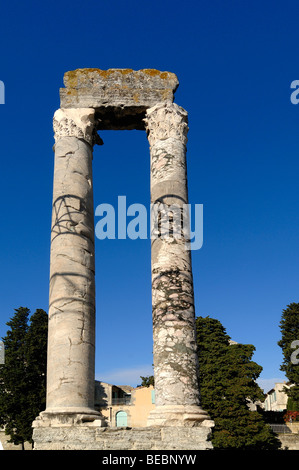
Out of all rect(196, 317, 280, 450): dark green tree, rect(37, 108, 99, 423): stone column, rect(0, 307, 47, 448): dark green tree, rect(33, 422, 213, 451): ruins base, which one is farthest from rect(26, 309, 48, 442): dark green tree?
rect(33, 422, 213, 451): ruins base

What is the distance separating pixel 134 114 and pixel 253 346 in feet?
107

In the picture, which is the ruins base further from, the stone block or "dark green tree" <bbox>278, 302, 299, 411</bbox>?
"dark green tree" <bbox>278, 302, 299, 411</bbox>

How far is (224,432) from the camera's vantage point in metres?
37.0

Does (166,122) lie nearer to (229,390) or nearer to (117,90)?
(117,90)

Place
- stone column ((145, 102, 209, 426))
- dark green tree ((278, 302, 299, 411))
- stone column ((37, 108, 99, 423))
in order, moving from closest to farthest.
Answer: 1. stone column ((145, 102, 209, 426))
2. stone column ((37, 108, 99, 423))
3. dark green tree ((278, 302, 299, 411))

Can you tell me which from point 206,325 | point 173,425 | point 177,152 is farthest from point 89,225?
point 206,325

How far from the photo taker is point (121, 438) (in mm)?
11148

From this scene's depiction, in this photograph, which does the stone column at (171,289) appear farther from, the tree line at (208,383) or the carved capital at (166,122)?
the tree line at (208,383)

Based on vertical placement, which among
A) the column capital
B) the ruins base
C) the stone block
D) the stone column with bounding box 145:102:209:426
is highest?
the stone block

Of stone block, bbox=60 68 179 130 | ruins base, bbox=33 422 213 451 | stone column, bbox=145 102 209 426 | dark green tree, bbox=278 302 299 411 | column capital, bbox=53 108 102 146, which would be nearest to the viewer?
ruins base, bbox=33 422 213 451

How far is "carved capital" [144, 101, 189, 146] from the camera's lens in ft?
49.0

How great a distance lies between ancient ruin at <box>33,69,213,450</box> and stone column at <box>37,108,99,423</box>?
3cm

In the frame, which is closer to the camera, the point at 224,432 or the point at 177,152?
the point at 177,152
